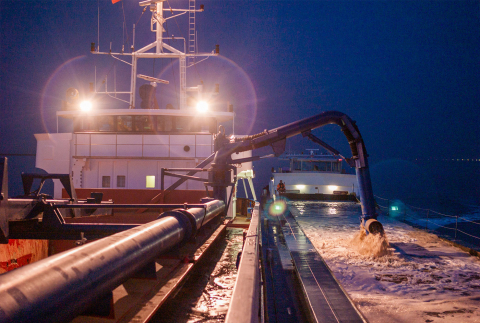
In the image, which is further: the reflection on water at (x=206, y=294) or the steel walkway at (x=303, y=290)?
the steel walkway at (x=303, y=290)

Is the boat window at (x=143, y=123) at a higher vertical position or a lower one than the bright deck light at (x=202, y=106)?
lower

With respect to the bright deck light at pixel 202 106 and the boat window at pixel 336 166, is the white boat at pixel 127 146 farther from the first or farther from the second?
the boat window at pixel 336 166

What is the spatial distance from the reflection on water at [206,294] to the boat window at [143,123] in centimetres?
1155

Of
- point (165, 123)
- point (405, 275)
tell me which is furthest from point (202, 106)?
point (405, 275)

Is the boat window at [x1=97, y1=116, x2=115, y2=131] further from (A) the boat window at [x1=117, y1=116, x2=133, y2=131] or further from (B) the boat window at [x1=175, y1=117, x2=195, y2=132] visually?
(B) the boat window at [x1=175, y1=117, x2=195, y2=132]

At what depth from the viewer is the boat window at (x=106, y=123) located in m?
17.1

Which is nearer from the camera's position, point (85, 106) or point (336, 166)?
point (85, 106)

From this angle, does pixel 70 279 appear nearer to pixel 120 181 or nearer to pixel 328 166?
pixel 120 181

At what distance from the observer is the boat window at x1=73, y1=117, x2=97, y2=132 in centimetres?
1717

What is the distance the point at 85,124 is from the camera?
56.5ft

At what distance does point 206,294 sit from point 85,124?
15.7m

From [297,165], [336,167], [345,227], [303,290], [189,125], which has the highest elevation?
[189,125]

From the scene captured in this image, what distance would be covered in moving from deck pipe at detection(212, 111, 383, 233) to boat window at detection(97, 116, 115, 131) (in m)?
9.00

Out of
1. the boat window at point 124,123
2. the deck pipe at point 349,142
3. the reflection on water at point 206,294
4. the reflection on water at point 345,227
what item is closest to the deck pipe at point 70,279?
the reflection on water at point 206,294
